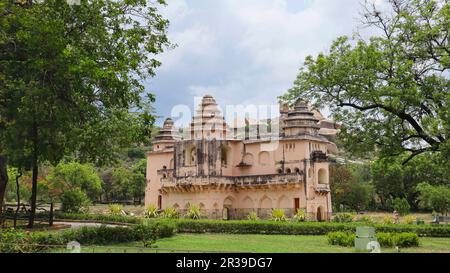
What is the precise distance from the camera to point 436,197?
48.4 m

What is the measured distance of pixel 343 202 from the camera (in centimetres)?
5475

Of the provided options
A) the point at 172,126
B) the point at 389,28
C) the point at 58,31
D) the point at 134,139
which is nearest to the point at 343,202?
the point at 172,126

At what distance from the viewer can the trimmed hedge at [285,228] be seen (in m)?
25.6

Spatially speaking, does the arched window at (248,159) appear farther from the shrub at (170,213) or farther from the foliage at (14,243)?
the foliage at (14,243)

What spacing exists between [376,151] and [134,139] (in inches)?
461

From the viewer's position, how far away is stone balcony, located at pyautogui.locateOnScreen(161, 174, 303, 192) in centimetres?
3603

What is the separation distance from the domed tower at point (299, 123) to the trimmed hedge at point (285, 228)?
38.1ft

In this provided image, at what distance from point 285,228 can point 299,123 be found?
40.7ft

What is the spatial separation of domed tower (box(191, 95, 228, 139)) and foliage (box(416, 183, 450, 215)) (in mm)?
23633

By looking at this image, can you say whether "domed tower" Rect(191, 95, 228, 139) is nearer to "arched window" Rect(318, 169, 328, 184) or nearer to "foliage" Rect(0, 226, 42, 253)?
"arched window" Rect(318, 169, 328, 184)

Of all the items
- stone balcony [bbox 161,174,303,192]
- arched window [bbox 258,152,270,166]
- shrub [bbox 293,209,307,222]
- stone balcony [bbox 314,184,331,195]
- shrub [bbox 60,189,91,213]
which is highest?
arched window [bbox 258,152,270,166]

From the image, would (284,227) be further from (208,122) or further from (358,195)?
(358,195)

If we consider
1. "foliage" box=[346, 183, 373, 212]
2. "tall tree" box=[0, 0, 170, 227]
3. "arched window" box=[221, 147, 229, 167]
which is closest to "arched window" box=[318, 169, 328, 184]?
"arched window" box=[221, 147, 229, 167]
